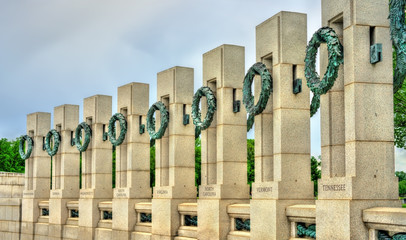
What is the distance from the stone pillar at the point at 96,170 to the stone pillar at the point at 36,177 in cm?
567

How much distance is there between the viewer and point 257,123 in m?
21.3

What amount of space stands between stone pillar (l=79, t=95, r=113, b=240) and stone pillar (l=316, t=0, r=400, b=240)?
16.9 metres

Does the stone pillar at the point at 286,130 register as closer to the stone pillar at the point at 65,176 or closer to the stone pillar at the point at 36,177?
the stone pillar at the point at 65,176

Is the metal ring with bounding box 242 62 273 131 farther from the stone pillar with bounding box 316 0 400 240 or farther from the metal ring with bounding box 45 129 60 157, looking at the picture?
the metal ring with bounding box 45 129 60 157

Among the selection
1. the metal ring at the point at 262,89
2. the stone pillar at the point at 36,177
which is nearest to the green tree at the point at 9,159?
the stone pillar at the point at 36,177

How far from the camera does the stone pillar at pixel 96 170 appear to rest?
31719mm

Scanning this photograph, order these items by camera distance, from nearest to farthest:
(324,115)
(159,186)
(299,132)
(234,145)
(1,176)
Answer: (324,115), (299,132), (234,145), (159,186), (1,176)

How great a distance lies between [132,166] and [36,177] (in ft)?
35.5

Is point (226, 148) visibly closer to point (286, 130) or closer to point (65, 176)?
point (286, 130)

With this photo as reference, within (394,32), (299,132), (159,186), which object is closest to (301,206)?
(299,132)

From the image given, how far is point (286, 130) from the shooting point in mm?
19922

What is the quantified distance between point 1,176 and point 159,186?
17850 millimetres

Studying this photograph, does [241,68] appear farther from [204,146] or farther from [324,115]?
[324,115]

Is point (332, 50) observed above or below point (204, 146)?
above
